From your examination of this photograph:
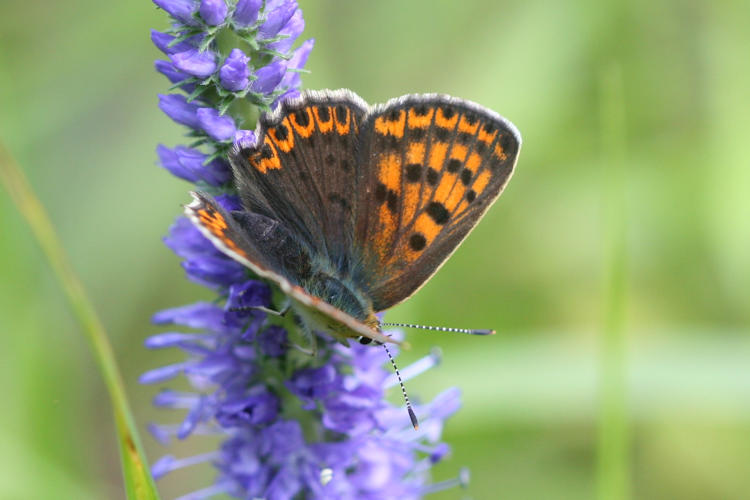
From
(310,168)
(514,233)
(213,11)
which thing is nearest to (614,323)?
(310,168)

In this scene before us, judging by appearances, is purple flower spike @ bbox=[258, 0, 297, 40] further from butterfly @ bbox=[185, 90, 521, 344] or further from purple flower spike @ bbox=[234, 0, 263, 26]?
butterfly @ bbox=[185, 90, 521, 344]

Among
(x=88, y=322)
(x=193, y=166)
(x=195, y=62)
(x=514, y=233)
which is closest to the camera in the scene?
(x=88, y=322)

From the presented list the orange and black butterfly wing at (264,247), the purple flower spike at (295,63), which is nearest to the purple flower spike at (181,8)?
the purple flower spike at (295,63)

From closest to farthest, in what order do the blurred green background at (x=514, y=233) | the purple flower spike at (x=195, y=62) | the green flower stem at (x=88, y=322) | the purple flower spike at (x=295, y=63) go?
the green flower stem at (x=88, y=322)
the purple flower spike at (x=195, y=62)
the purple flower spike at (x=295, y=63)
the blurred green background at (x=514, y=233)

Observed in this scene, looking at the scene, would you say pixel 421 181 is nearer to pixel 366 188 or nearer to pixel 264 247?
pixel 366 188

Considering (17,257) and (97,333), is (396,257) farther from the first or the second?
(17,257)

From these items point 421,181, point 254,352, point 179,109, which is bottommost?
point 254,352

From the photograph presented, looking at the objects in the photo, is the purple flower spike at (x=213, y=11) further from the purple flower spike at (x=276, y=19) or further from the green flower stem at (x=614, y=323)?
the green flower stem at (x=614, y=323)

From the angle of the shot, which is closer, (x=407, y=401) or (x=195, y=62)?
(x=195, y=62)
